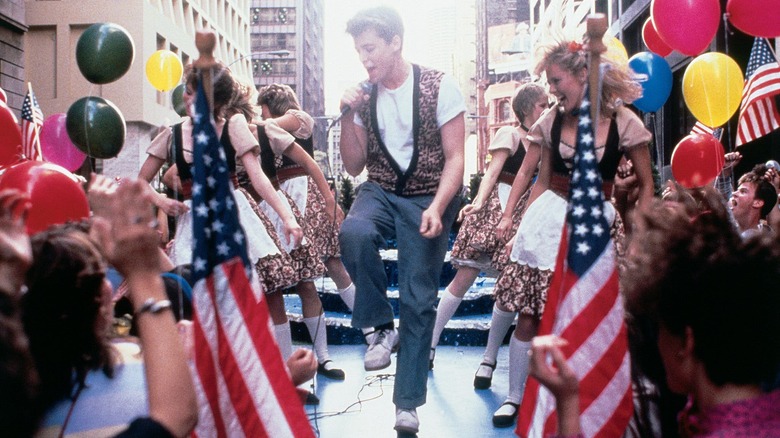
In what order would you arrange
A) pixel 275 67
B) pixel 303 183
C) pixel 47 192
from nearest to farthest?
pixel 47 192 < pixel 303 183 < pixel 275 67

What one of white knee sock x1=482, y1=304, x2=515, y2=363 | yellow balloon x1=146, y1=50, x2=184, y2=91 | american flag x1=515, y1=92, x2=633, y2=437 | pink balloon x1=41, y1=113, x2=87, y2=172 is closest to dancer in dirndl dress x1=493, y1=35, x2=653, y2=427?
white knee sock x1=482, y1=304, x2=515, y2=363

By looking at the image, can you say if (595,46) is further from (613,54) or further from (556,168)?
(556,168)

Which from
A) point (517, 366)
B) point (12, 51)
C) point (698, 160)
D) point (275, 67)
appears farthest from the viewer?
point (275, 67)

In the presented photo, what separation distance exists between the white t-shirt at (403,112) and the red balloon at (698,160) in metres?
3.42

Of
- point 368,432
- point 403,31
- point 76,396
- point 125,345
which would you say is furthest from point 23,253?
point 368,432

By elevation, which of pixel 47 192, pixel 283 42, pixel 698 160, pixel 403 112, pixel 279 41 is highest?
pixel 279 41

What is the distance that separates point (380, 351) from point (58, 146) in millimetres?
5183

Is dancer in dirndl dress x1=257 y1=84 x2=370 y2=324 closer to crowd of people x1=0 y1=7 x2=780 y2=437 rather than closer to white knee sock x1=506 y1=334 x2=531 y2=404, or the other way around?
crowd of people x1=0 y1=7 x2=780 y2=437

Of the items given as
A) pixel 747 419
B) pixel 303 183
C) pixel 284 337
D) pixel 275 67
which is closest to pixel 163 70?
pixel 303 183

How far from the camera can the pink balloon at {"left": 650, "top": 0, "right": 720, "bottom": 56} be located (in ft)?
21.1

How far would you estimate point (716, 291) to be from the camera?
1644mm

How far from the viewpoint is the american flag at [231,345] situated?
7.92ft

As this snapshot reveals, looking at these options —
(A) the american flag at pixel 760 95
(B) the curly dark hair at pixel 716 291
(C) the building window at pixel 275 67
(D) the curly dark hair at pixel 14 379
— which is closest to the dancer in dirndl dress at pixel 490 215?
(A) the american flag at pixel 760 95

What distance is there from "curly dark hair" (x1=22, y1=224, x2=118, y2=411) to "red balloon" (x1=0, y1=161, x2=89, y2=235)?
6.62 feet
